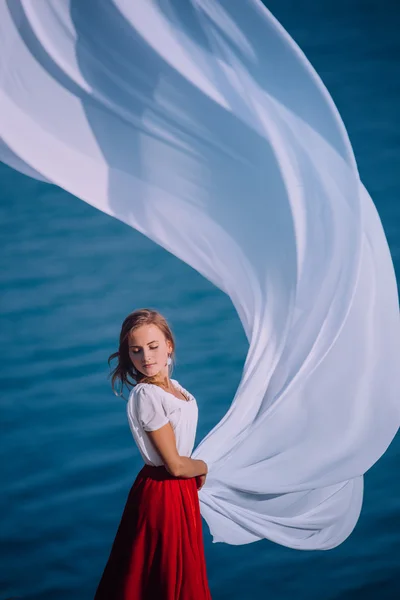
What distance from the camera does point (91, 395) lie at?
2.61 m

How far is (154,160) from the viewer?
2027 millimetres

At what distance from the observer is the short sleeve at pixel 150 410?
5.47 feet

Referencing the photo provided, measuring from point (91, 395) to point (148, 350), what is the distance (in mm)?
916

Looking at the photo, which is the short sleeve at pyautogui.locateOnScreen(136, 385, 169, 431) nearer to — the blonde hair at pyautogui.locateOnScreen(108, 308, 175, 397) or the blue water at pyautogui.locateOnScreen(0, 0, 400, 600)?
the blonde hair at pyautogui.locateOnScreen(108, 308, 175, 397)

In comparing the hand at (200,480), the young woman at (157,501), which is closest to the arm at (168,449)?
the young woman at (157,501)

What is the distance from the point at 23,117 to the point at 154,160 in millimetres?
336

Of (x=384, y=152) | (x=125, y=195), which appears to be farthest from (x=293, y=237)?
(x=384, y=152)

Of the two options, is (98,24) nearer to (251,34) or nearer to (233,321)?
(251,34)

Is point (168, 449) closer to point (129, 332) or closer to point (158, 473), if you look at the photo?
point (158, 473)

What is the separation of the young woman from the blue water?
2.85 feet

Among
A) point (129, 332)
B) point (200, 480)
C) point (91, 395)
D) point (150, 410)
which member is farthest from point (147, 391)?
point (91, 395)

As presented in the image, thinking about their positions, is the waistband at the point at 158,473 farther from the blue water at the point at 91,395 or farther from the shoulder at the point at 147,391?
the blue water at the point at 91,395

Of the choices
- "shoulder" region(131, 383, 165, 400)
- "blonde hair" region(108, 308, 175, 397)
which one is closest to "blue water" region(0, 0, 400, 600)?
"blonde hair" region(108, 308, 175, 397)

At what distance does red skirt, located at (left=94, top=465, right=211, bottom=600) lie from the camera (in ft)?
5.57
